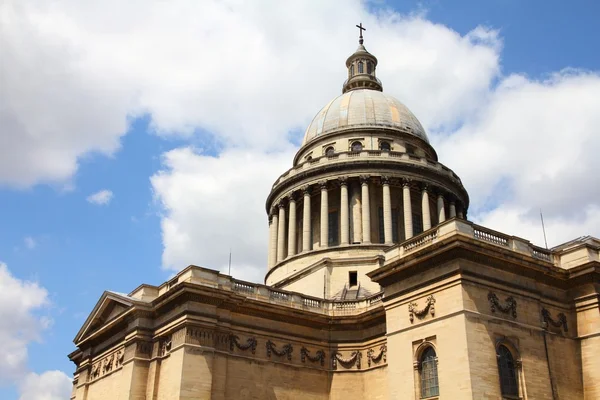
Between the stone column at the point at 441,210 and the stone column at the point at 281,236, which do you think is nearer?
the stone column at the point at 441,210

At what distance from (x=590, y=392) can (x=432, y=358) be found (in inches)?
291

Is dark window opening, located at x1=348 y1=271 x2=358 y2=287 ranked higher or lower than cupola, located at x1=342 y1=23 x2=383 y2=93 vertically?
lower

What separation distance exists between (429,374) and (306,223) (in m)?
19.7

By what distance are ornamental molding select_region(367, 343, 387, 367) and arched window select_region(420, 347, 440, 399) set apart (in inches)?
231

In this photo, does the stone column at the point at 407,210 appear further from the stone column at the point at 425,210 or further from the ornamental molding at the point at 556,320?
the ornamental molding at the point at 556,320

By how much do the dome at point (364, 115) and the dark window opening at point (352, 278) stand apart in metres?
13.8

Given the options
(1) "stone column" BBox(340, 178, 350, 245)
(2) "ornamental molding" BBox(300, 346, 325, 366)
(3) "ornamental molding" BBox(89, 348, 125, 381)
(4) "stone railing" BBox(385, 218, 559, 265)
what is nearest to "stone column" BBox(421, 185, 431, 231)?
(1) "stone column" BBox(340, 178, 350, 245)

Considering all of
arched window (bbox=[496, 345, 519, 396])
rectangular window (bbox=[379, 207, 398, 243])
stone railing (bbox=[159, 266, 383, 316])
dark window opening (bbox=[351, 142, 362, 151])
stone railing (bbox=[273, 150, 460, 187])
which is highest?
dark window opening (bbox=[351, 142, 362, 151])

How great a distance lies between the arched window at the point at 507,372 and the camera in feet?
88.5

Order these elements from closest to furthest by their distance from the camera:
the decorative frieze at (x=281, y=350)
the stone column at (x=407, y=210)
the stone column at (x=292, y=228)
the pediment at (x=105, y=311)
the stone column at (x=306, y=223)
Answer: the decorative frieze at (x=281, y=350)
the pediment at (x=105, y=311)
the stone column at (x=407, y=210)
the stone column at (x=306, y=223)
the stone column at (x=292, y=228)

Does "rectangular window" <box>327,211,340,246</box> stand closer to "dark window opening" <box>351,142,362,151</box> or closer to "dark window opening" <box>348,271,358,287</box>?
"dark window opening" <box>348,271,358,287</box>

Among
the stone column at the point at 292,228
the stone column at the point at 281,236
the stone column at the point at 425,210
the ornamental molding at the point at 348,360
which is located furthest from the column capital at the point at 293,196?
the ornamental molding at the point at 348,360

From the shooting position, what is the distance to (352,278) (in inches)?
1658

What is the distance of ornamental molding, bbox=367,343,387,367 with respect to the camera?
34.7 metres
